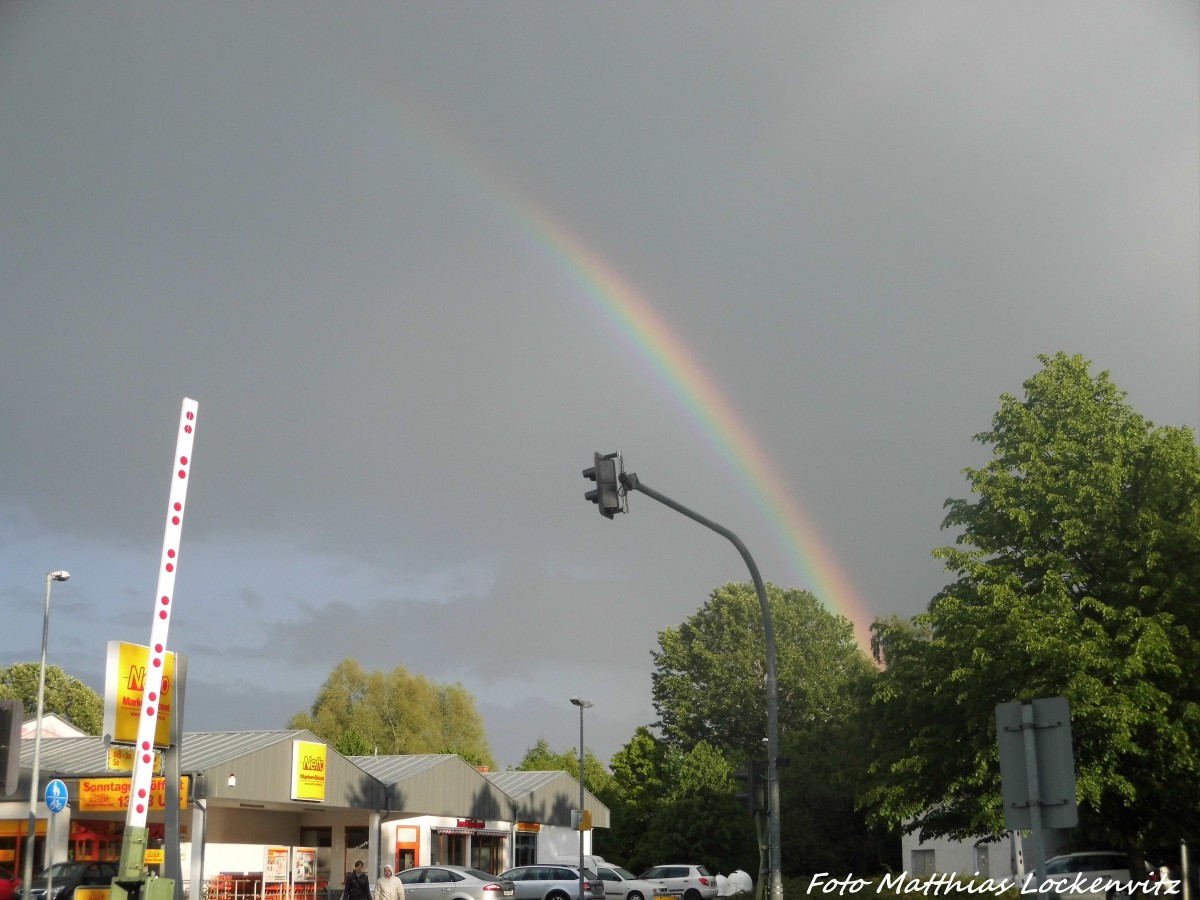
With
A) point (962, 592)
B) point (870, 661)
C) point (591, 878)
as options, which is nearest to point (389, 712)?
point (870, 661)

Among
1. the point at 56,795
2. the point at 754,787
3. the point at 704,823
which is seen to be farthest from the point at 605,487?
the point at 704,823

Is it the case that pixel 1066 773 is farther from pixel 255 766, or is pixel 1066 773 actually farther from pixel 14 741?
pixel 255 766

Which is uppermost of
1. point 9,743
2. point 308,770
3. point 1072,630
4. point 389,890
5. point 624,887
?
point 1072,630

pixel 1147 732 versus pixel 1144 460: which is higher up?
pixel 1144 460

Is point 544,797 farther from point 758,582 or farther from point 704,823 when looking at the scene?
point 758,582

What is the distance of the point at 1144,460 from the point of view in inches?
1190

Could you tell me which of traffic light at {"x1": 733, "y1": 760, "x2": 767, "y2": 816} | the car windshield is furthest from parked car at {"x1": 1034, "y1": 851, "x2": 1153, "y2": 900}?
the car windshield

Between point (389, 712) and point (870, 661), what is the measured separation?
37.0m

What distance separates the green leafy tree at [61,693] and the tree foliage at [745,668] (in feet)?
142

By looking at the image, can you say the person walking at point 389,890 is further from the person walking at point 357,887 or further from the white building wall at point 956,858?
the white building wall at point 956,858

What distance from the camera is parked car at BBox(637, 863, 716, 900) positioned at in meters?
47.7

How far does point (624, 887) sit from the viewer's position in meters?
47.7

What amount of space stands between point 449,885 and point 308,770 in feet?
23.3

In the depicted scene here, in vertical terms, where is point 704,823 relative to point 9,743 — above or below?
below
